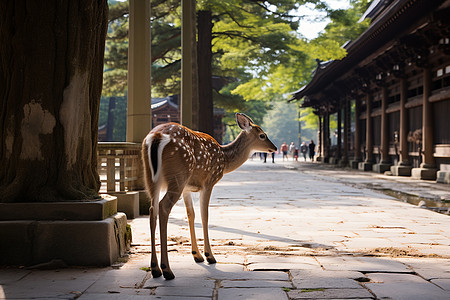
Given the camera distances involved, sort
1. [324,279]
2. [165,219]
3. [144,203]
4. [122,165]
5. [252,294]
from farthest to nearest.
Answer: [144,203] < [122,165] < [165,219] < [324,279] < [252,294]

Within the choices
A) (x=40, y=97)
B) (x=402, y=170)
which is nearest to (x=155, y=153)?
(x=40, y=97)

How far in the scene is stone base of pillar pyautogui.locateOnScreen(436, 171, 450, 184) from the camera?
15316 mm

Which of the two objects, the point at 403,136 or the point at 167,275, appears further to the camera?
the point at 403,136

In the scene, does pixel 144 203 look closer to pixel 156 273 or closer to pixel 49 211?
pixel 49 211

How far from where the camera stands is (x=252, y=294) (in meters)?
3.83

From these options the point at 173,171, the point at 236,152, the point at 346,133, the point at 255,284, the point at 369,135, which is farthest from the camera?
the point at 346,133

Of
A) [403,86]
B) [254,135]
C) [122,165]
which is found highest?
[403,86]

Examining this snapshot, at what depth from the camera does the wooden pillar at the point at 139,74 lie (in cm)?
877

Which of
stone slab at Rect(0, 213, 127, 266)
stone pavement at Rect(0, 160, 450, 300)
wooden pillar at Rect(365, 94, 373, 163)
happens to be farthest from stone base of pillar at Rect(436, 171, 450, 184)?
stone slab at Rect(0, 213, 127, 266)

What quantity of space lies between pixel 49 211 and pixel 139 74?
4.38m

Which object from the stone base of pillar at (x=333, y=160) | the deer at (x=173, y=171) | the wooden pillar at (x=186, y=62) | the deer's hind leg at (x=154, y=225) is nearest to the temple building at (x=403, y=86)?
the stone base of pillar at (x=333, y=160)

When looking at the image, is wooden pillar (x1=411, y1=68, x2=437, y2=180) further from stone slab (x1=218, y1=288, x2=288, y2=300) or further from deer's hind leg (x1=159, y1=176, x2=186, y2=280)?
stone slab (x1=218, y1=288, x2=288, y2=300)

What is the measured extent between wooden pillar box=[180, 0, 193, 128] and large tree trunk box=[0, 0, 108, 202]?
26.4 feet

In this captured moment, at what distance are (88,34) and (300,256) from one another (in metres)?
3.01
